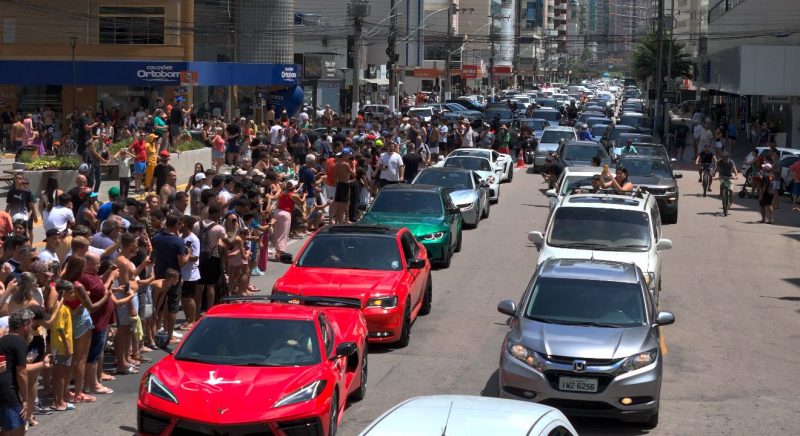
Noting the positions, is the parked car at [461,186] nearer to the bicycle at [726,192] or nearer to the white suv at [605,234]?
the bicycle at [726,192]

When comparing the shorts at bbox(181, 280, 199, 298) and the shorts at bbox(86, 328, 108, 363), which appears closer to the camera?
the shorts at bbox(86, 328, 108, 363)

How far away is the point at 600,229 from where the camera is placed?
17469mm

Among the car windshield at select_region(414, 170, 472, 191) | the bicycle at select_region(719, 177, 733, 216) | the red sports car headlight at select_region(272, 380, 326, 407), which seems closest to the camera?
the red sports car headlight at select_region(272, 380, 326, 407)

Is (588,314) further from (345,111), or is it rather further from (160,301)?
(345,111)

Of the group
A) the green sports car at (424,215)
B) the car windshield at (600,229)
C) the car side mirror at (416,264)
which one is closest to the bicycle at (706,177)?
the green sports car at (424,215)

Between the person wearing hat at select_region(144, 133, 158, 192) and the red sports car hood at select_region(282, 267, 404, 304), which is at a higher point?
the person wearing hat at select_region(144, 133, 158, 192)

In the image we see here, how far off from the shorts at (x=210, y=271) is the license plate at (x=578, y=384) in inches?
233

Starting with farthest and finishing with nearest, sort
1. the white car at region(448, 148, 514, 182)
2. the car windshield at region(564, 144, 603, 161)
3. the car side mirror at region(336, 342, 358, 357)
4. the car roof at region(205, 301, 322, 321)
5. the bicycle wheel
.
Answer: the white car at region(448, 148, 514, 182) < the car windshield at region(564, 144, 603, 161) < the bicycle wheel < the car roof at region(205, 301, 322, 321) < the car side mirror at region(336, 342, 358, 357)

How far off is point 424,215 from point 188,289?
287 inches

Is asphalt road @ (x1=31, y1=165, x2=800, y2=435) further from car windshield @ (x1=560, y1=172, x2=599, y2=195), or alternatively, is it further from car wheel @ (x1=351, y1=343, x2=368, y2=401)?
car windshield @ (x1=560, y1=172, x2=599, y2=195)

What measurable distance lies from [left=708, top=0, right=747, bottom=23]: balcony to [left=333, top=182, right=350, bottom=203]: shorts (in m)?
48.7

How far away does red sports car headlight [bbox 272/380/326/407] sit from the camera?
32.0 feet

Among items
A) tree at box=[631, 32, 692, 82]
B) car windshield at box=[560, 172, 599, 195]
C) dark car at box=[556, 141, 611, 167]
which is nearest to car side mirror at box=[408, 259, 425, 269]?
car windshield at box=[560, 172, 599, 195]

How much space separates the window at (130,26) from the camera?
183ft
